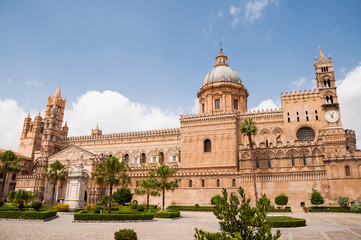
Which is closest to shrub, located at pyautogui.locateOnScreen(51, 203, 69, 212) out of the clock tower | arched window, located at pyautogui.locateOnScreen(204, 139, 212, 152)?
arched window, located at pyautogui.locateOnScreen(204, 139, 212, 152)

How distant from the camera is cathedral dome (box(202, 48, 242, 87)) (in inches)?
2072

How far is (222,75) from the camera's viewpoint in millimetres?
52844

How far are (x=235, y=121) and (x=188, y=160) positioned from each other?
10332 millimetres

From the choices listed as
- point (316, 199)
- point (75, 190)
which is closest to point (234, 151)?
point (316, 199)

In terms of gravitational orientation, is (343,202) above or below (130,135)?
below

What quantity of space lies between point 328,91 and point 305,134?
24.6 feet

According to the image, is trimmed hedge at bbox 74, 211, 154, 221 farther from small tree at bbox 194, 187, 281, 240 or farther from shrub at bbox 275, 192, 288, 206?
shrub at bbox 275, 192, 288, 206

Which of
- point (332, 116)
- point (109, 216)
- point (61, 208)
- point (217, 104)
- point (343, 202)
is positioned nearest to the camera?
point (109, 216)

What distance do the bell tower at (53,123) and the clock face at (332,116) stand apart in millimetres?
54745

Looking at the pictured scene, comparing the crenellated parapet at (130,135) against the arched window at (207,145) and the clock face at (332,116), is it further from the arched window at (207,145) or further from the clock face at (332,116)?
the clock face at (332,116)

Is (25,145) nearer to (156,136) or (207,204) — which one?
(156,136)

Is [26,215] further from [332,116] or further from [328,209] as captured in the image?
[332,116]

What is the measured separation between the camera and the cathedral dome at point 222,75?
173 ft

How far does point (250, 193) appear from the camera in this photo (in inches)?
1523
